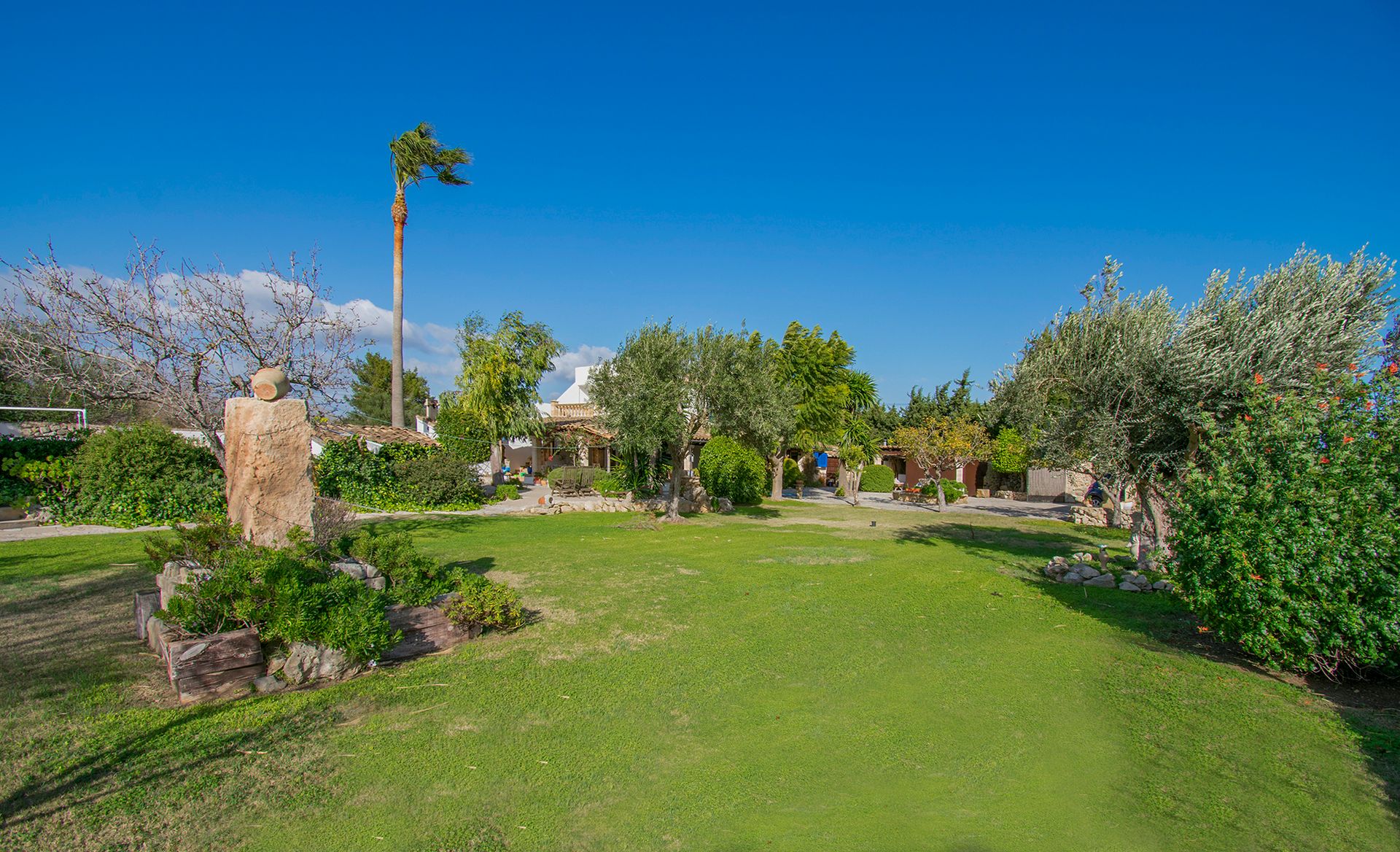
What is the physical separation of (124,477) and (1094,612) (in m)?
20.0

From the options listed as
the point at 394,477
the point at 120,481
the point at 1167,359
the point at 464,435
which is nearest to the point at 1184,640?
the point at 1167,359

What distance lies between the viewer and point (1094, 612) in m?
8.98

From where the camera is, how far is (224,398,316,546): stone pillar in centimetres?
731

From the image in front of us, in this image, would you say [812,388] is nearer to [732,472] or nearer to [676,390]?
[732,472]

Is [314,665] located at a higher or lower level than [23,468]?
lower

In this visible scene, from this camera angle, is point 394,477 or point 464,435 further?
point 464,435

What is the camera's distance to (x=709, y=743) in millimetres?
4801

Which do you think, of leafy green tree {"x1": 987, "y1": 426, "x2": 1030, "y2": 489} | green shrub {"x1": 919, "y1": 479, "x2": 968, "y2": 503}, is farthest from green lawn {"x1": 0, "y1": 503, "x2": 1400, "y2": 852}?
leafy green tree {"x1": 987, "y1": 426, "x2": 1030, "y2": 489}

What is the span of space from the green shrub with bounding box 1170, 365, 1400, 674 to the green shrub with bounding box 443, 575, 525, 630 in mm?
7144

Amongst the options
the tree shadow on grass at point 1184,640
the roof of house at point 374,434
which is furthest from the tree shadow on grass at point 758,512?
the roof of house at point 374,434

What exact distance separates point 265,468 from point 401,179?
22.7 metres

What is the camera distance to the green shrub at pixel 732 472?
84.6 ft

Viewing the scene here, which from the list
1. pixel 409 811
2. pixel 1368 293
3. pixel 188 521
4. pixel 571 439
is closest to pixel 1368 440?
pixel 1368 293

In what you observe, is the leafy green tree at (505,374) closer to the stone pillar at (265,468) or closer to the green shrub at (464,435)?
the green shrub at (464,435)
